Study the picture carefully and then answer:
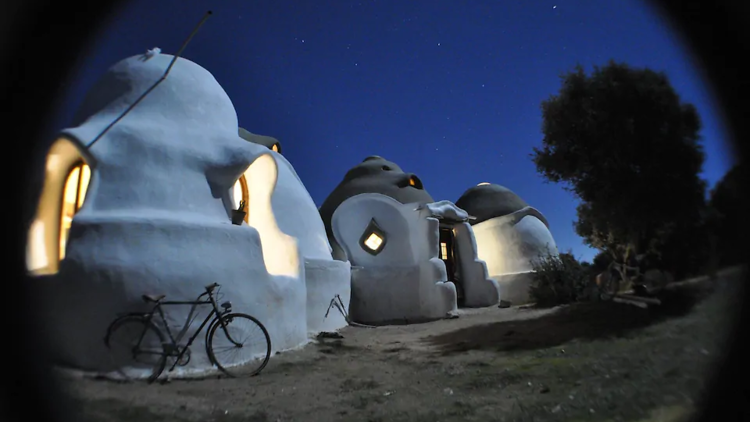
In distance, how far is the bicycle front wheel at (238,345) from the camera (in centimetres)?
519

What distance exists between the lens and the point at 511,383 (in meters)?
3.74

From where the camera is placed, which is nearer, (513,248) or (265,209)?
(265,209)

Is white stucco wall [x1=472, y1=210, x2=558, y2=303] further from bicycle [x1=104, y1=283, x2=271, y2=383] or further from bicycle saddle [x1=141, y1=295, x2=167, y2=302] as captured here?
bicycle saddle [x1=141, y1=295, x2=167, y2=302]

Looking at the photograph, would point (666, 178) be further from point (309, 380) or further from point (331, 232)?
point (331, 232)

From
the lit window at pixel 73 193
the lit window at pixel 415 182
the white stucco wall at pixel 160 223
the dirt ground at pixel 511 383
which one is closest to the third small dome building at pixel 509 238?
the lit window at pixel 415 182

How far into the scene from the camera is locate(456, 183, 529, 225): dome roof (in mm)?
18297

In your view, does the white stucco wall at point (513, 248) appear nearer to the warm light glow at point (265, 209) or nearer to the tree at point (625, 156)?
the warm light glow at point (265, 209)

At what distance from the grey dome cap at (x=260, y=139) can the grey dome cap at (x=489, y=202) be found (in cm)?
994

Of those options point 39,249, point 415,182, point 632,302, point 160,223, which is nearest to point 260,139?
point 415,182

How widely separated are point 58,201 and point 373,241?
29.4 feet

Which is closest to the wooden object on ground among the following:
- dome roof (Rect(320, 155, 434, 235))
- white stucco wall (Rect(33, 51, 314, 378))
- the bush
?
white stucco wall (Rect(33, 51, 314, 378))

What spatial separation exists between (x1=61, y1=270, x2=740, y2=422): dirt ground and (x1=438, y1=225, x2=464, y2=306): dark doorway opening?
9851mm

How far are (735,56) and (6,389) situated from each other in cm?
465

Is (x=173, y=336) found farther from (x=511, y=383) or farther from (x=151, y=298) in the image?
(x=511, y=383)
